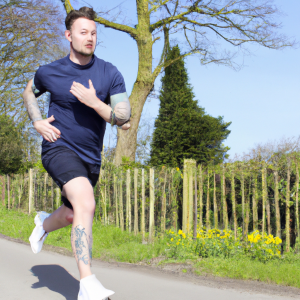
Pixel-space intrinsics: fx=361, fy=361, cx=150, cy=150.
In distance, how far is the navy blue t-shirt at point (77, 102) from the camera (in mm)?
2730

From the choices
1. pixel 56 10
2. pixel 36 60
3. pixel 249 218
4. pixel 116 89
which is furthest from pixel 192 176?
pixel 36 60

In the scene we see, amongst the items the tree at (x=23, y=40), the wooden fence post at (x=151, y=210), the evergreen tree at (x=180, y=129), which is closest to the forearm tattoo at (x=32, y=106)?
the wooden fence post at (x=151, y=210)

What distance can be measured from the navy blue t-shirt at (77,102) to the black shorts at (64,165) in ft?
0.14

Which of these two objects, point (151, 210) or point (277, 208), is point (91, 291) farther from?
point (151, 210)

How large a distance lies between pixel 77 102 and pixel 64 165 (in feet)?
1.64

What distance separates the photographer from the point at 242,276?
445 cm

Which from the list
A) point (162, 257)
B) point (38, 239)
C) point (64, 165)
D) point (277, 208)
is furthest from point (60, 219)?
point (277, 208)

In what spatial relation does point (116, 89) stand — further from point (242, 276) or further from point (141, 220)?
point (141, 220)

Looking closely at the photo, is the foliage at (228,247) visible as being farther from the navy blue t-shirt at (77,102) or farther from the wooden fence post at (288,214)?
the navy blue t-shirt at (77,102)

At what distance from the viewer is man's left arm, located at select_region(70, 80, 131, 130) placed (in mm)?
2547

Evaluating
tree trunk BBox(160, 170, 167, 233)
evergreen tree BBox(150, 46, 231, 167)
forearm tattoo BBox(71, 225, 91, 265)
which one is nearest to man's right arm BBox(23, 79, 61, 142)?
forearm tattoo BBox(71, 225, 91, 265)

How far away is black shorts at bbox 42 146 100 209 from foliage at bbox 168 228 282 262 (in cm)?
322

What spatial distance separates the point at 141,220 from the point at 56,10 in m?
10.4

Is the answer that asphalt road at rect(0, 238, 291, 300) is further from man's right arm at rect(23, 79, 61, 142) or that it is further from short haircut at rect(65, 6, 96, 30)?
short haircut at rect(65, 6, 96, 30)
